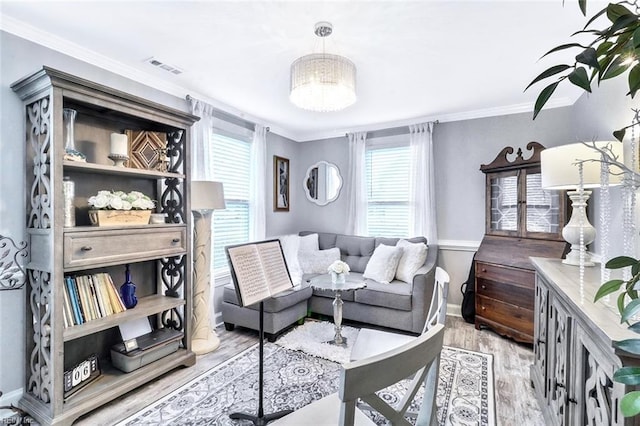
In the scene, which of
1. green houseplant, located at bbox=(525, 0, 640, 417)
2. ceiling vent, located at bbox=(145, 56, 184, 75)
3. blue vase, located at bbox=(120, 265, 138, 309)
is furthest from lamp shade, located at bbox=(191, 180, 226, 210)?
green houseplant, located at bbox=(525, 0, 640, 417)

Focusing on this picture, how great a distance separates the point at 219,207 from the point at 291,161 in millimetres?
2210

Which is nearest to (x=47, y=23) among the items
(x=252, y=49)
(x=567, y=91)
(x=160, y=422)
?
(x=252, y=49)

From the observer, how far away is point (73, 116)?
2.11m

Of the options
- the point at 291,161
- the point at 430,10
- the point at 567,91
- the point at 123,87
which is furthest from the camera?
the point at 291,161

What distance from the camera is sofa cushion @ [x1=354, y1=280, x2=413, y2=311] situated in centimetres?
327

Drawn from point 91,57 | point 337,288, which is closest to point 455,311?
point 337,288

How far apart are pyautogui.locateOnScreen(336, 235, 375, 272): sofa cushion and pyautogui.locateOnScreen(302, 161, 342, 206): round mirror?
732 mm

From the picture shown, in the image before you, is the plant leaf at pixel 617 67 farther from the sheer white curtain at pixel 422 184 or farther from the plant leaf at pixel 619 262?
the sheer white curtain at pixel 422 184

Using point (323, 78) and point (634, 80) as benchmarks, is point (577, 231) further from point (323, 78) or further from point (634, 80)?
point (323, 78)

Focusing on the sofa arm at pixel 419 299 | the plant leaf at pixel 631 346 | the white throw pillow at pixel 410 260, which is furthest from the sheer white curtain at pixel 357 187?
the plant leaf at pixel 631 346

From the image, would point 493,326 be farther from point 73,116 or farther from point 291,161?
point 73,116

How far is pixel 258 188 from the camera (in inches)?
160

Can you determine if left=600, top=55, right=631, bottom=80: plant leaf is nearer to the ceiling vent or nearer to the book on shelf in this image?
the book on shelf

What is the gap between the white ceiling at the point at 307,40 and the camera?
1.90 meters
